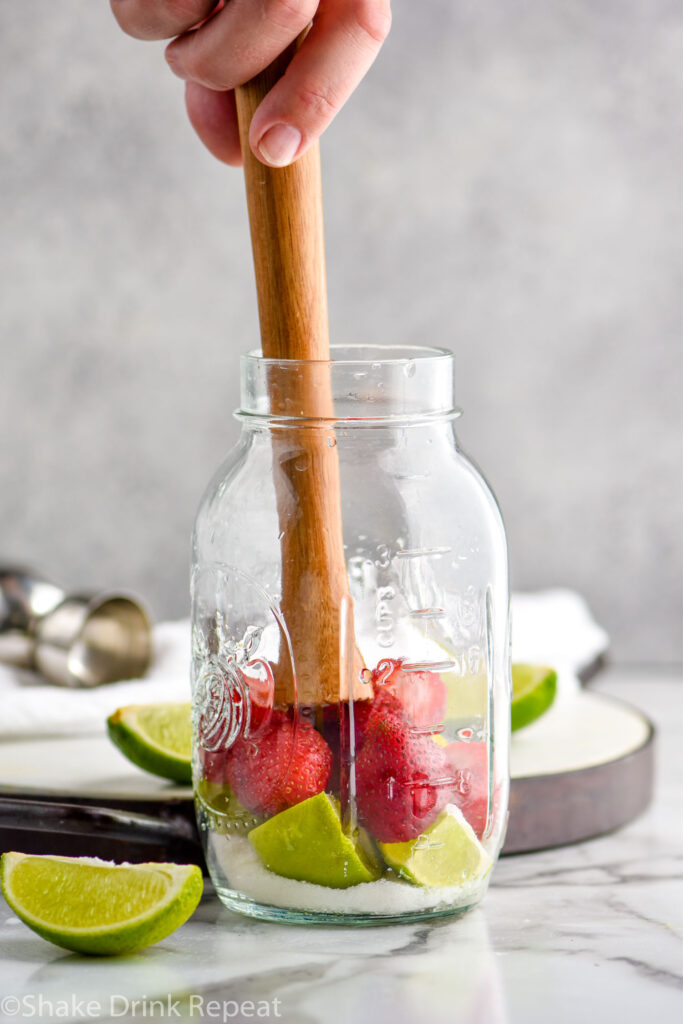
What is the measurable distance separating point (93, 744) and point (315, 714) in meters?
0.35

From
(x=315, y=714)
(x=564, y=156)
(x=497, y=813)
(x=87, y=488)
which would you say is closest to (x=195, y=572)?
(x=315, y=714)

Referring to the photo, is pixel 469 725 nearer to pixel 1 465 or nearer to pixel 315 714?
pixel 315 714

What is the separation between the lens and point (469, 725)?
67 centimetres

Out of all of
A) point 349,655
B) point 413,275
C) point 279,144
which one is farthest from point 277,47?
point 413,275

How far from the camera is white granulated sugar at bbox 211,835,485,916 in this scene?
63 centimetres

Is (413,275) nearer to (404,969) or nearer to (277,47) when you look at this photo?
(277,47)

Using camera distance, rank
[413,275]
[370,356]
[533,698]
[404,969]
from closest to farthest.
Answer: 1. [404,969]
2. [370,356]
3. [533,698]
4. [413,275]

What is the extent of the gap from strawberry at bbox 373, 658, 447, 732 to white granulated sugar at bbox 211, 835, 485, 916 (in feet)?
0.28

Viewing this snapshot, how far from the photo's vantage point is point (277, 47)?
2.06 ft

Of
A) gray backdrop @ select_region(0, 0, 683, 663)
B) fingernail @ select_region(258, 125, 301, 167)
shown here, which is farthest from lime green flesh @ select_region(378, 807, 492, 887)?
gray backdrop @ select_region(0, 0, 683, 663)

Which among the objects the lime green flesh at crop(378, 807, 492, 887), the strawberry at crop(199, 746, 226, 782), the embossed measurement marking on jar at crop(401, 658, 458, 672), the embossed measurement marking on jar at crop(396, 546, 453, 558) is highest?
the embossed measurement marking on jar at crop(396, 546, 453, 558)

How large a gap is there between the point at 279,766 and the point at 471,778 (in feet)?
0.35

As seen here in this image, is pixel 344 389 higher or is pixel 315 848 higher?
pixel 344 389

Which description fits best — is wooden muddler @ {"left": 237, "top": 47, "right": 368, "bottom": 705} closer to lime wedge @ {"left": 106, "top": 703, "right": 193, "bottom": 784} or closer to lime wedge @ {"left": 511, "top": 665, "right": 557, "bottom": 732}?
lime wedge @ {"left": 106, "top": 703, "right": 193, "bottom": 784}
